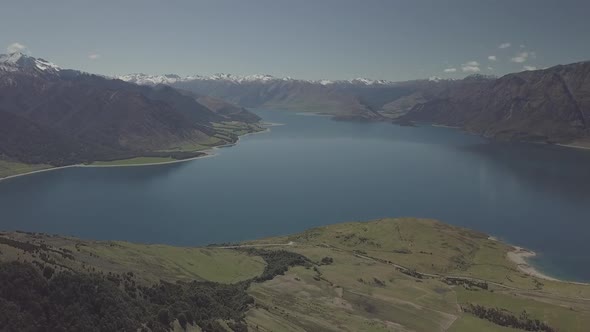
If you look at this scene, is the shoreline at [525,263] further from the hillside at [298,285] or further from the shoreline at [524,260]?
the hillside at [298,285]

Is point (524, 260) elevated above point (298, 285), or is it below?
below

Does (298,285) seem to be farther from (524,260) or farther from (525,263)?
(524,260)

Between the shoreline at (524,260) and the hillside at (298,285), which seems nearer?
the hillside at (298,285)

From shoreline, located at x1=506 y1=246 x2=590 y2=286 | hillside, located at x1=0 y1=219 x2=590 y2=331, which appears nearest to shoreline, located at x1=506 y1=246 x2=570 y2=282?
shoreline, located at x1=506 y1=246 x2=590 y2=286

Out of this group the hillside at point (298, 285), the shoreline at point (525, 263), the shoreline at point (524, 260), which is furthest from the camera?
the shoreline at point (524, 260)

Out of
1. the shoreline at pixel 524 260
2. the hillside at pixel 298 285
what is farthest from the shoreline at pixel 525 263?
the hillside at pixel 298 285

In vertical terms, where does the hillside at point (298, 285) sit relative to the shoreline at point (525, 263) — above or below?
above

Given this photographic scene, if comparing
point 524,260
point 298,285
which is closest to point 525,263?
point 524,260

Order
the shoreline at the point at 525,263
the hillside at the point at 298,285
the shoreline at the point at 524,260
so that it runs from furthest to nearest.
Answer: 1. the shoreline at the point at 524,260
2. the shoreline at the point at 525,263
3. the hillside at the point at 298,285

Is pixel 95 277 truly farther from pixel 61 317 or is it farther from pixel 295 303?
pixel 295 303
